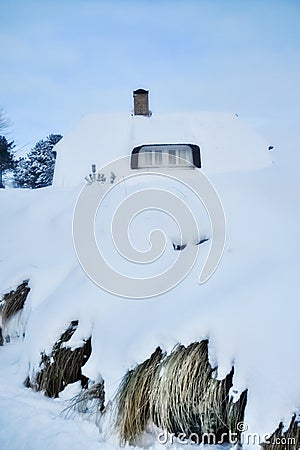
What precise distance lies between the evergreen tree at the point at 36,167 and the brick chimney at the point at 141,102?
4.52 metres

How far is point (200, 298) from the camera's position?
172cm

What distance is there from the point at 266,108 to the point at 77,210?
3887mm

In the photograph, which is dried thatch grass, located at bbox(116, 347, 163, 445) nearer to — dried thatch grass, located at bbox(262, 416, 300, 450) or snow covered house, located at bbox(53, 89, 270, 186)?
dried thatch grass, located at bbox(262, 416, 300, 450)

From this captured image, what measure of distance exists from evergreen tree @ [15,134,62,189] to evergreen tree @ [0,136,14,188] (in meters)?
0.38

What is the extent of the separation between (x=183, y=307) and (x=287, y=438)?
619 mm

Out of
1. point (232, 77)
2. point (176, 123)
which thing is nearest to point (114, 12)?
point (232, 77)

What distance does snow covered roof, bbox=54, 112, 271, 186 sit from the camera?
30.6 feet

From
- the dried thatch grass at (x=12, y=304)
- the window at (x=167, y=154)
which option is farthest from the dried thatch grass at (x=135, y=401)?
the window at (x=167, y=154)

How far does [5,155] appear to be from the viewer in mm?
13211

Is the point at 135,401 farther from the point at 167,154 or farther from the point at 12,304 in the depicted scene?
the point at 167,154

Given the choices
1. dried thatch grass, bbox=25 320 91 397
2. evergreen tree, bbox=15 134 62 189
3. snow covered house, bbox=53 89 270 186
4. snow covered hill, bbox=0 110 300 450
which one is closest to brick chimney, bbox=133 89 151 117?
snow covered house, bbox=53 89 270 186

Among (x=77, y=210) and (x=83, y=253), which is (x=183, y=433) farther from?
(x=77, y=210)

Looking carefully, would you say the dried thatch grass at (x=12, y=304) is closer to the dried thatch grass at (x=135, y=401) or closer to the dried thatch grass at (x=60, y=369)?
the dried thatch grass at (x=60, y=369)

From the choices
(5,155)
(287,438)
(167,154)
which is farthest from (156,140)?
(287,438)
